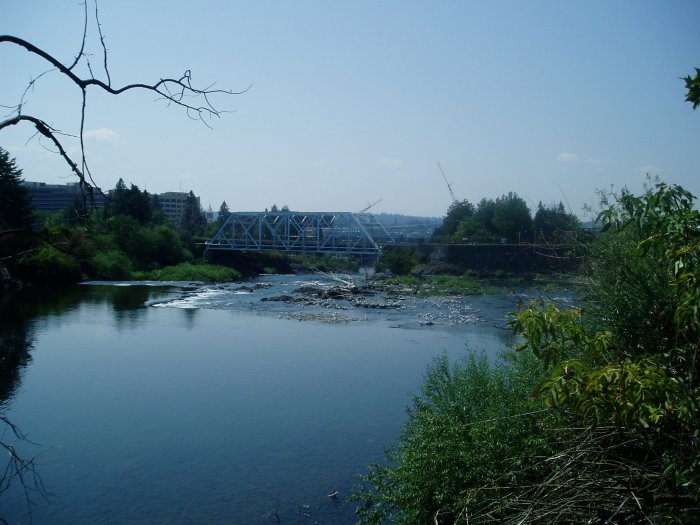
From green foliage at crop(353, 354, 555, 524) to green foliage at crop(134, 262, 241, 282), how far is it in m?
31.2

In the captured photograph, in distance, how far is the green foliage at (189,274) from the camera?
35.8 metres

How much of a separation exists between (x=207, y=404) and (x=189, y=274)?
2711 cm

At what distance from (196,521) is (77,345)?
1052 centimetres

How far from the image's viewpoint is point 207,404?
36.4 feet

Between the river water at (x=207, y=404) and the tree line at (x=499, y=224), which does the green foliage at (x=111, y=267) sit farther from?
the tree line at (x=499, y=224)

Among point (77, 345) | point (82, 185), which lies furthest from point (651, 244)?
point (77, 345)

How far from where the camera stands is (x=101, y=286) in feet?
99.3

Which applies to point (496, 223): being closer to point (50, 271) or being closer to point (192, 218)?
point (192, 218)

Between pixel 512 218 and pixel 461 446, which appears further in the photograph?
pixel 512 218

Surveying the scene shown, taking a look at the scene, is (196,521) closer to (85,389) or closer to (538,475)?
(538,475)

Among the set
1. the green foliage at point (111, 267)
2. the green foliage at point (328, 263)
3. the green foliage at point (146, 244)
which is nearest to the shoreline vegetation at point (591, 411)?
the green foliage at point (111, 267)

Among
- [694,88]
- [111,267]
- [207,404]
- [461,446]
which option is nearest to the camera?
[694,88]

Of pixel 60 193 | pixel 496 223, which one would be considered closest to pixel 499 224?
pixel 496 223

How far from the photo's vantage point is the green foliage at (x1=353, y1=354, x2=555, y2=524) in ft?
15.3
